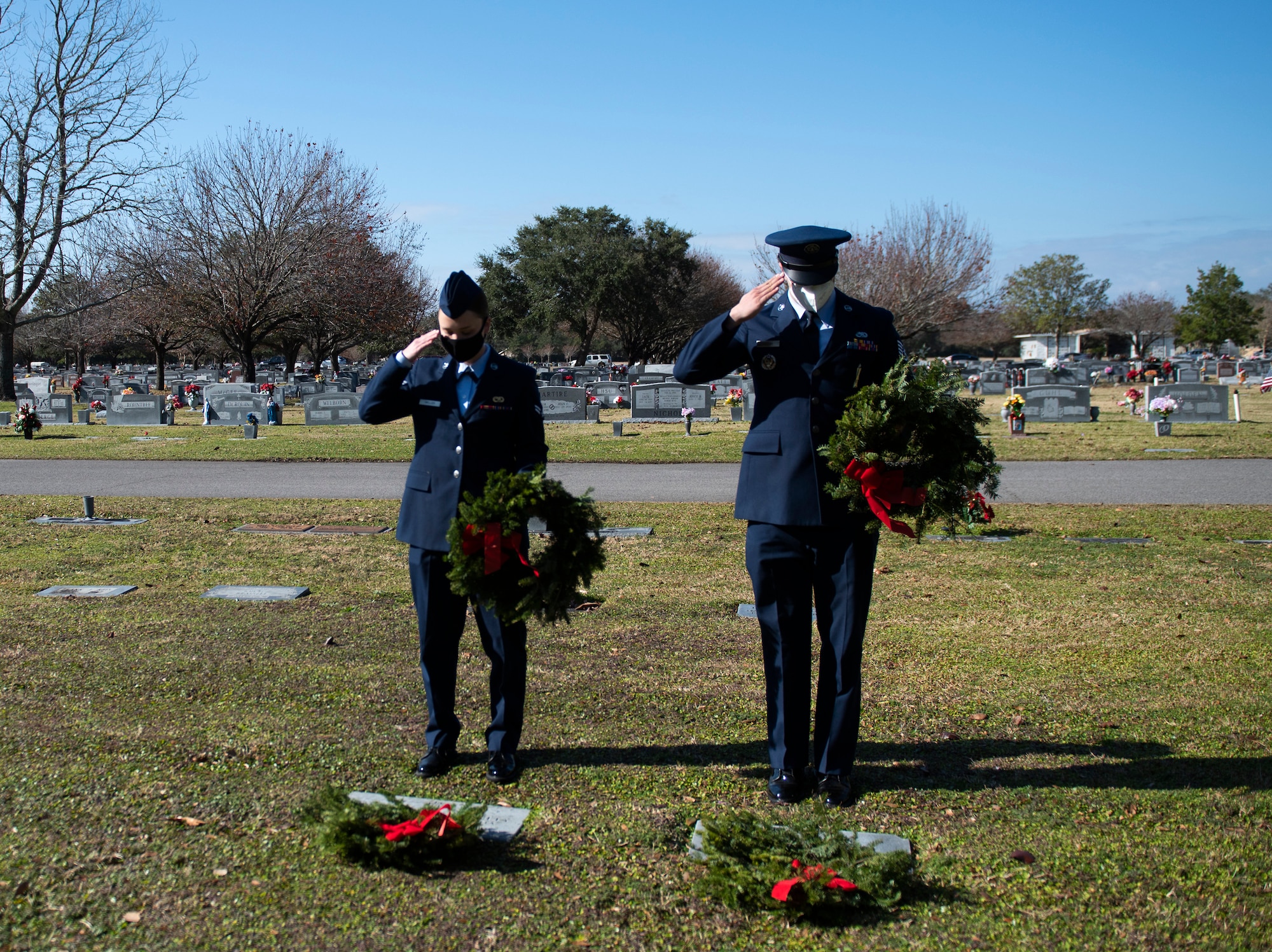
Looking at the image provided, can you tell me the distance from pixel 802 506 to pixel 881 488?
1.03 feet

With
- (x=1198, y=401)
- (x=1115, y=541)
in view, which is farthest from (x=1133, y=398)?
(x=1115, y=541)

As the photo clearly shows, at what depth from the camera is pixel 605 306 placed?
2635 inches

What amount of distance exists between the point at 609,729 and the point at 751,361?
1.81 m

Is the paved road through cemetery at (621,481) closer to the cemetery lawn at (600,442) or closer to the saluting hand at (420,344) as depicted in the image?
the cemetery lawn at (600,442)

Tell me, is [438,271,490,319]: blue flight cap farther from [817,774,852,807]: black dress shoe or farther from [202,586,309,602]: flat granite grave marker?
[202,586,309,602]: flat granite grave marker

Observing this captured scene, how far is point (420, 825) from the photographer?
3.31 metres

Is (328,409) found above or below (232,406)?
below

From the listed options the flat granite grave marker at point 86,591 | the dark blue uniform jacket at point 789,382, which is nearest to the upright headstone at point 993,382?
the flat granite grave marker at point 86,591

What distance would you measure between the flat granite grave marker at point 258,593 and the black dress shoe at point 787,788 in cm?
437

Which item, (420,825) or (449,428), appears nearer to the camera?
(420,825)

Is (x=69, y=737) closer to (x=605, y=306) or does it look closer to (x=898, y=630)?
(x=898, y=630)

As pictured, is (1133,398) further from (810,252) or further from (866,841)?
(866,841)

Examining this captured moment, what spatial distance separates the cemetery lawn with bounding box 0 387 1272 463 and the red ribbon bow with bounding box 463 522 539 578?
1292 centimetres

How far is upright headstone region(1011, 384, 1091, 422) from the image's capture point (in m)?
23.2
